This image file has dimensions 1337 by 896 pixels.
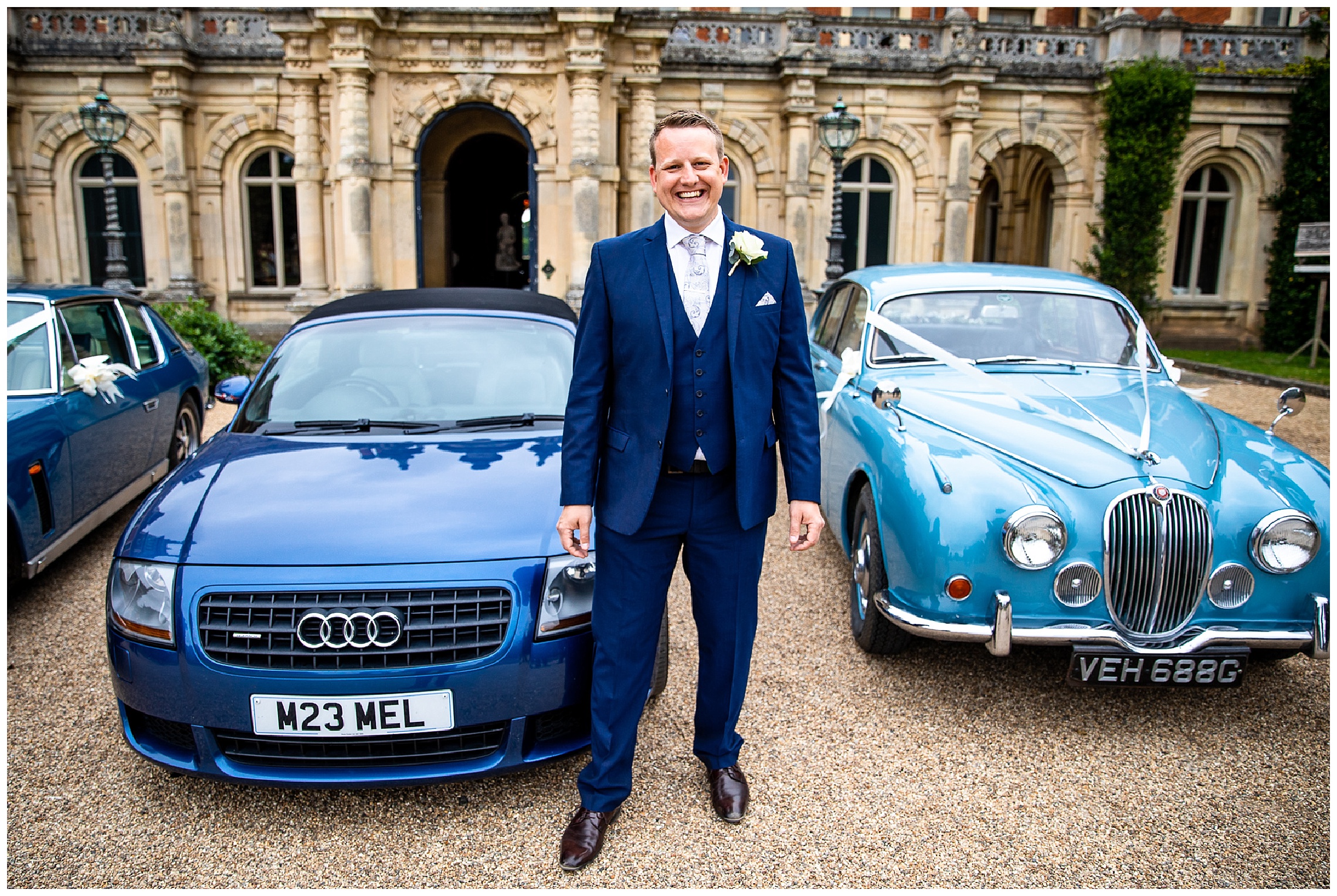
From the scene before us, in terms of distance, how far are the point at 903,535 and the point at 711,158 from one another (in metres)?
1.83

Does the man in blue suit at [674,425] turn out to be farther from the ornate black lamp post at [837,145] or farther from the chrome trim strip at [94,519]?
the ornate black lamp post at [837,145]

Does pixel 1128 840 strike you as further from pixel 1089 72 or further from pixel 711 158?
pixel 1089 72

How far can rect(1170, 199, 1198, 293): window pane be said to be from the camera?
18.1 metres

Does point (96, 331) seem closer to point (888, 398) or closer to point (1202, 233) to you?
point (888, 398)

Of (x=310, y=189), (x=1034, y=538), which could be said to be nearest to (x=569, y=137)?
(x=310, y=189)

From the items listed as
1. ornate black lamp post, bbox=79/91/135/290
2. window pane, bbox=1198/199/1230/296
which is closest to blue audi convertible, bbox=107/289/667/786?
ornate black lamp post, bbox=79/91/135/290

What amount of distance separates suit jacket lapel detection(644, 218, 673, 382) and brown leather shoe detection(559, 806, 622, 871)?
1394 mm

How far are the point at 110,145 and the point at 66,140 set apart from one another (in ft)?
12.7

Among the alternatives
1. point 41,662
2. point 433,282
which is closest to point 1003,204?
point 433,282

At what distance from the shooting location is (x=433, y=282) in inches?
704

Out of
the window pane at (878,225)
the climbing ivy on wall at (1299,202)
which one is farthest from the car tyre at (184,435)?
the climbing ivy on wall at (1299,202)

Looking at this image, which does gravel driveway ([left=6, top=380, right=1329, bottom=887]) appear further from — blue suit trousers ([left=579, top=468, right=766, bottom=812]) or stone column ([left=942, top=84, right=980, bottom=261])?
stone column ([left=942, top=84, right=980, bottom=261])

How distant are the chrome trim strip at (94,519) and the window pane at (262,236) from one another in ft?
42.8

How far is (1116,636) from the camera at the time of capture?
321cm
